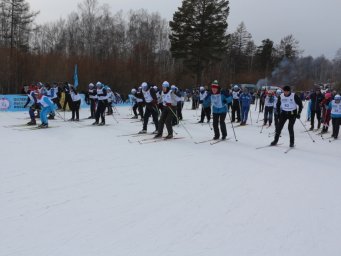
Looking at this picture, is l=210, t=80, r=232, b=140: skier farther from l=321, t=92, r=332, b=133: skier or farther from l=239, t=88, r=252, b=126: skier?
l=239, t=88, r=252, b=126: skier

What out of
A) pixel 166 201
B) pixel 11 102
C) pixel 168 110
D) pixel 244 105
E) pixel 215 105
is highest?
pixel 215 105

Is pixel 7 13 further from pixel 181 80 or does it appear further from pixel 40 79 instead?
pixel 181 80

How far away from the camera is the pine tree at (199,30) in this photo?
46.0 meters

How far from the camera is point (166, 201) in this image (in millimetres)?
5453

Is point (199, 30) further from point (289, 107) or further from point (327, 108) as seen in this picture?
point (289, 107)

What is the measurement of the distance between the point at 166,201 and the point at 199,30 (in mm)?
42965

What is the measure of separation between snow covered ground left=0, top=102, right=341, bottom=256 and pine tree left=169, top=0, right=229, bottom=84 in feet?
124

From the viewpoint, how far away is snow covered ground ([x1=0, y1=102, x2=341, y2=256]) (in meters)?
4.03

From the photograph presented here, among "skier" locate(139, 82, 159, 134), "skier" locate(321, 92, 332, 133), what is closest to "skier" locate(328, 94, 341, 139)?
"skier" locate(321, 92, 332, 133)

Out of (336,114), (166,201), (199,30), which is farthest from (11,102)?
(199,30)

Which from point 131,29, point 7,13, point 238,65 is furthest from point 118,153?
point 238,65

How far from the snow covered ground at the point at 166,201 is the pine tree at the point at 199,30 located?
37761 mm

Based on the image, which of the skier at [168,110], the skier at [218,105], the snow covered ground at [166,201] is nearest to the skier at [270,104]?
the skier at [218,105]

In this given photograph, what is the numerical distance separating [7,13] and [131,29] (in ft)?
69.5
